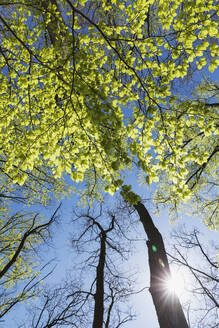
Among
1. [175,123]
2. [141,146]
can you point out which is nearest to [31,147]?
[141,146]

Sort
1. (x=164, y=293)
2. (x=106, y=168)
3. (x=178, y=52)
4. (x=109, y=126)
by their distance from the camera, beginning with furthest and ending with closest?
1. (x=164, y=293)
2. (x=178, y=52)
3. (x=106, y=168)
4. (x=109, y=126)

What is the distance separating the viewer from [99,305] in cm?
577

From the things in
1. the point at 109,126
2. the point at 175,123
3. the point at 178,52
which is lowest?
the point at 109,126

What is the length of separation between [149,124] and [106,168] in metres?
0.90

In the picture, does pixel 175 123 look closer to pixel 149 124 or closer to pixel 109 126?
pixel 149 124

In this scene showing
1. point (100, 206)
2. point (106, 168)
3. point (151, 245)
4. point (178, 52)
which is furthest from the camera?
point (100, 206)

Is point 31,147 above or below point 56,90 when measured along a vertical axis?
below

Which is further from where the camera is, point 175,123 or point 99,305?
point 99,305

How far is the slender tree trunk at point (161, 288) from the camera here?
399cm

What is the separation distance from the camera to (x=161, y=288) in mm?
4488

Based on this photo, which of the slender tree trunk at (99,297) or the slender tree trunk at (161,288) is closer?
the slender tree trunk at (161,288)

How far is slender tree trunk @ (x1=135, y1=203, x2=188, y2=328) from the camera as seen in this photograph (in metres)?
3.99

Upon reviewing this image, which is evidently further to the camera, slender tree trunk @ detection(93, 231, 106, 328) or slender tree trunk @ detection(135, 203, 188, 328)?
slender tree trunk @ detection(93, 231, 106, 328)

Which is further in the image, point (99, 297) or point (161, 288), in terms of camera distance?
point (99, 297)
